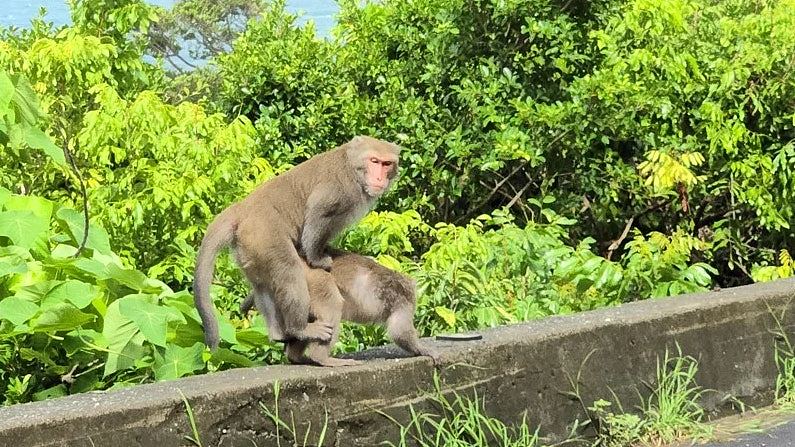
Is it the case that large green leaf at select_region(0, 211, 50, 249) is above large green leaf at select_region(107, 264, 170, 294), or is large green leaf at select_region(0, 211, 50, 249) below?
above

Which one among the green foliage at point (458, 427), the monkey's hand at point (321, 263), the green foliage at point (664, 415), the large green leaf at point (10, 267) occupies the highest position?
the large green leaf at point (10, 267)

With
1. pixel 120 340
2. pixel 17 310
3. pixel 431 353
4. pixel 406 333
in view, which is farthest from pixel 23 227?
pixel 431 353

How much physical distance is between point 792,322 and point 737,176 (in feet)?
7.94

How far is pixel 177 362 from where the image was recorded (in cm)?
360

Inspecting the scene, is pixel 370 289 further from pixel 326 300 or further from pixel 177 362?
pixel 177 362

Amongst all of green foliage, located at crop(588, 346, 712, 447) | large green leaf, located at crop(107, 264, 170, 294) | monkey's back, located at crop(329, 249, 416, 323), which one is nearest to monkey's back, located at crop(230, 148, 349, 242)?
monkey's back, located at crop(329, 249, 416, 323)

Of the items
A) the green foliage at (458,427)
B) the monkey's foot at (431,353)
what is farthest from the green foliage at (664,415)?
the monkey's foot at (431,353)

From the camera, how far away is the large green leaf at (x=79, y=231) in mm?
4195

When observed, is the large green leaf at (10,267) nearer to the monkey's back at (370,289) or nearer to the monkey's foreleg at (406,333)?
the monkey's back at (370,289)

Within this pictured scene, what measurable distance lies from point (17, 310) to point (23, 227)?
519 millimetres

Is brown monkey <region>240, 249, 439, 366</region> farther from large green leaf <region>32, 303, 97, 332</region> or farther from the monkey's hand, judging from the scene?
large green leaf <region>32, 303, 97, 332</region>

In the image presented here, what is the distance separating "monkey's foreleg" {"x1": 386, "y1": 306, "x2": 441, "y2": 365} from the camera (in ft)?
11.6

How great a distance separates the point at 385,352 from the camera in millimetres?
3727

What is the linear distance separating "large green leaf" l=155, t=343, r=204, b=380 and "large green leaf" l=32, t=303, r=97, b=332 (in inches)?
11.5
